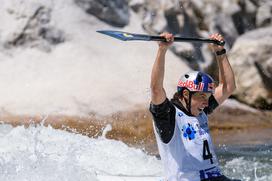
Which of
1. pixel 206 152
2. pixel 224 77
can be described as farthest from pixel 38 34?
pixel 206 152

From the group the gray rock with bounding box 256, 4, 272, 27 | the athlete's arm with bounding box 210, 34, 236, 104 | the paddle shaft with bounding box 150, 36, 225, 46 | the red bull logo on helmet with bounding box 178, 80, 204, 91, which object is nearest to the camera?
the paddle shaft with bounding box 150, 36, 225, 46

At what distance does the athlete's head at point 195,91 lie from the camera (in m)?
4.43

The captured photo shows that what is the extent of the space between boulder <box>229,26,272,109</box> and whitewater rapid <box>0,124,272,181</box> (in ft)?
9.78

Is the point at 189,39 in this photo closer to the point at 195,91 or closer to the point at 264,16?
the point at 195,91

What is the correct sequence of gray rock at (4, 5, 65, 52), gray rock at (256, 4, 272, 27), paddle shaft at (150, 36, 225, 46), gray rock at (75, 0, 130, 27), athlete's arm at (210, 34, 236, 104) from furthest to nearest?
gray rock at (256, 4, 272, 27) → gray rock at (75, 0, 130, 27) → gray rock at (4, 5, 65, 52) → athlete's arm at (210, 34, 236, 104) → paddle shaft at (150, 36, 225, 46)

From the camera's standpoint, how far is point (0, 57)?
11.3 meters

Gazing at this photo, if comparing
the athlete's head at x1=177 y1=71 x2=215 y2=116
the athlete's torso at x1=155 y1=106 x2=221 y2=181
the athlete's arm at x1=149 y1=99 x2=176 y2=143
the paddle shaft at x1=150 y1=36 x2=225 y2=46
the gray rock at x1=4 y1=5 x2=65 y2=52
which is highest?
the paddle shaft at x1=150 y1=36 x2=225 y2=46

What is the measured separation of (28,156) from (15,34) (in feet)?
19.2

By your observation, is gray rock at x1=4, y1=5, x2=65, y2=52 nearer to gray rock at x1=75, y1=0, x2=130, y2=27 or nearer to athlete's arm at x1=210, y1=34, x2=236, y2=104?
gray rock at x1=75, y1=0, x2=130, y2=27

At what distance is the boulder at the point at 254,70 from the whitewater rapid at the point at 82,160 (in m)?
2.98

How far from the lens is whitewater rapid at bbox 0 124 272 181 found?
18.6 ft

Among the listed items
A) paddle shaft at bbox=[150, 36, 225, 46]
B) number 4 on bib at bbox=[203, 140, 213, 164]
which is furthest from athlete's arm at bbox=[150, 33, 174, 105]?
number 4 on bib at bbox=[203, 140, 213, 164]

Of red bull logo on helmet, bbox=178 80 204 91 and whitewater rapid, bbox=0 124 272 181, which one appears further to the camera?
whitewater rapid, bbox=0 124 272 181

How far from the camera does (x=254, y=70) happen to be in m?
12.2
